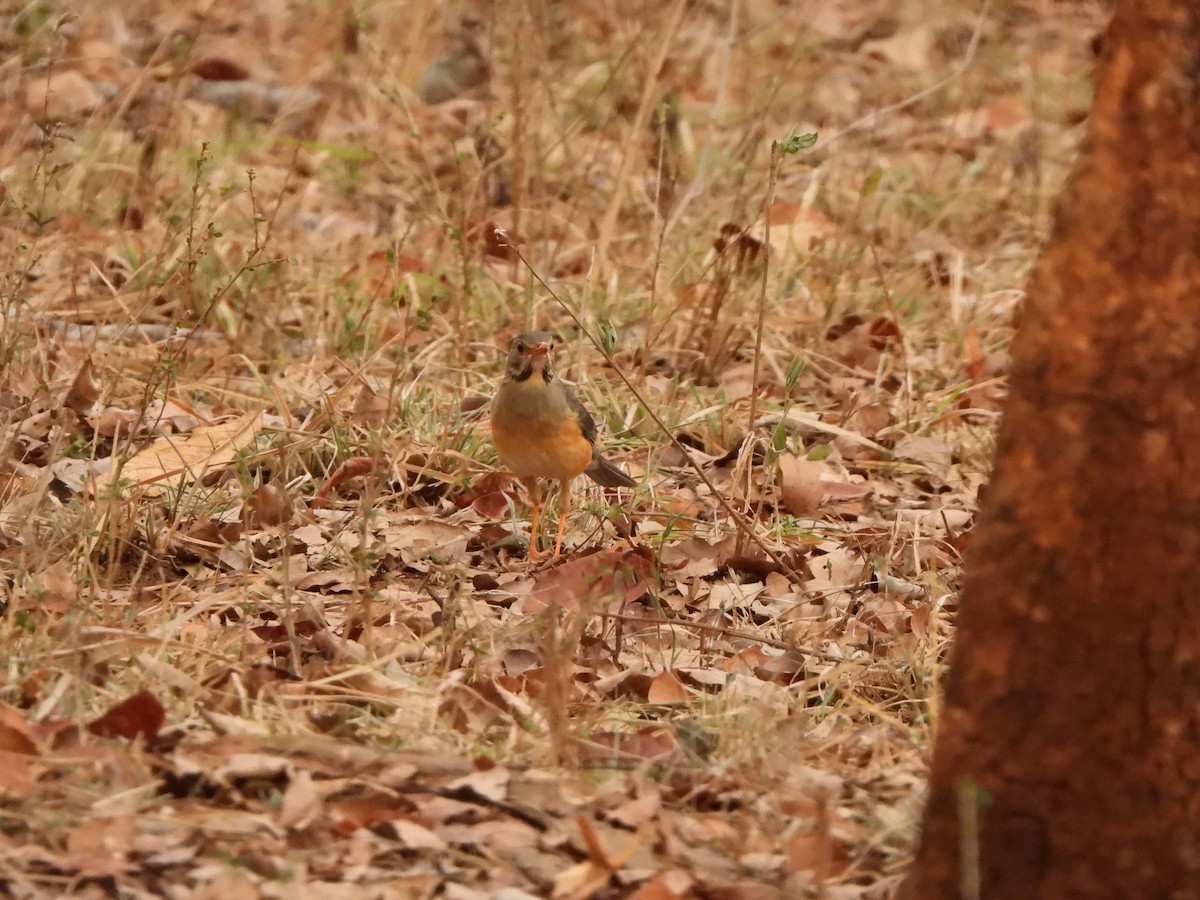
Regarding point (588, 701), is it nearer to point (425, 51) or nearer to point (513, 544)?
point (513, 544)

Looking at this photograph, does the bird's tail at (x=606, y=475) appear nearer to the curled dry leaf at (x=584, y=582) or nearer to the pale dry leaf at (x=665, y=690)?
the curled dry leaf at (x=584, y=582)

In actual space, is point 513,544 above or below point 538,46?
below

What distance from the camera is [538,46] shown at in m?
6.91

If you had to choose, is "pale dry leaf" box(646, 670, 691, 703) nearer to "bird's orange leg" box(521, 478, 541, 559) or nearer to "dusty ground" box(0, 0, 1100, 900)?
"dusty ground" box(0, 0, 1100, 900)

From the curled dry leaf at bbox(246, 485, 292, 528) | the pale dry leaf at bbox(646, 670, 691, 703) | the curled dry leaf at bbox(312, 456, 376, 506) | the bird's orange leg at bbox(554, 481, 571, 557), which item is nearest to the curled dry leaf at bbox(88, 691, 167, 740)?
the pale dry leaf at bbox(646, 670, 691, 703)

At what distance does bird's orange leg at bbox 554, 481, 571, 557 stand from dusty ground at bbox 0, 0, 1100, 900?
0.09 m

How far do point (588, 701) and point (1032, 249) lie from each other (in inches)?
185

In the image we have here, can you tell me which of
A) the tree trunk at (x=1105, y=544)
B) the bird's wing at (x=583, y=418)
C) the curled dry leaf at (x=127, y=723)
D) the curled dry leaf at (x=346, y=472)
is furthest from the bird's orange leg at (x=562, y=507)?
the tree trunk at (x=1105, y=544)

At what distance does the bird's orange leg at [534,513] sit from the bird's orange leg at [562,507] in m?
0.06

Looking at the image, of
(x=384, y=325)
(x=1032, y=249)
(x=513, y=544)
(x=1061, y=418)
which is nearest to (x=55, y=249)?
(x=384, y=325)

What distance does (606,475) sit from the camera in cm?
531

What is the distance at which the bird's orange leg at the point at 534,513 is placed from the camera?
5031 mm

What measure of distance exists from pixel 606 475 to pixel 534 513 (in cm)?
28

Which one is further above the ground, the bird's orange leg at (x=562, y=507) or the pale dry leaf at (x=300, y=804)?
the pale dry leaf at (x=300, y=804)
